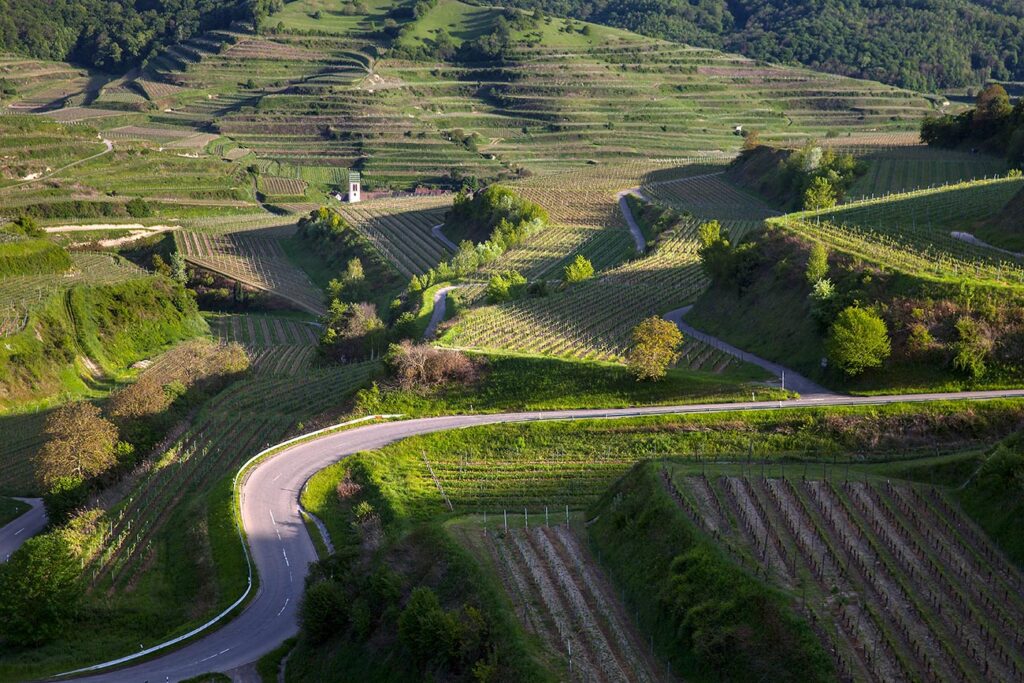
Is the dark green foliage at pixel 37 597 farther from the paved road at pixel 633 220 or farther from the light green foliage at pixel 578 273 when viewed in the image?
the paved road at pixel 633 220

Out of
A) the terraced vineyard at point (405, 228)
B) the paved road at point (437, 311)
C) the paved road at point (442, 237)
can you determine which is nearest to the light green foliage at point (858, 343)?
the paved road at point (437, 311)

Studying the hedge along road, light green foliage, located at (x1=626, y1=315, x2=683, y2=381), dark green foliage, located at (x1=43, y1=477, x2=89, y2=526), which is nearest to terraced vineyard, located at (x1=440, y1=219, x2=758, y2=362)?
light green foliage, located at (x1=626, y1=315, x2=683, y2=381)

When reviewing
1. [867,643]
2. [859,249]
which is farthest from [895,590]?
[859,249]

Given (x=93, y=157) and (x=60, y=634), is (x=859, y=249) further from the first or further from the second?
(x=93, y=157)

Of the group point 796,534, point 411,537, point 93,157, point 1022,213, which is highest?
point 1022,213

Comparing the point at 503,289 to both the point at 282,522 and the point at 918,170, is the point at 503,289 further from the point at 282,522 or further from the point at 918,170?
the point at 918,170
